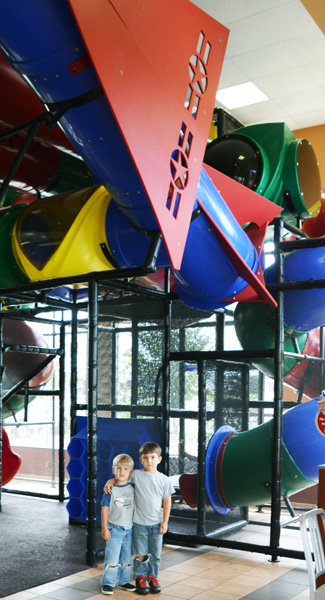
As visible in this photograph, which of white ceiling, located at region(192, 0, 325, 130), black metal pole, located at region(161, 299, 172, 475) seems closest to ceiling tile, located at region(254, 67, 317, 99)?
white ceiling, located at region(192, 0, 325, 130)

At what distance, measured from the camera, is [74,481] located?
4.82 meters

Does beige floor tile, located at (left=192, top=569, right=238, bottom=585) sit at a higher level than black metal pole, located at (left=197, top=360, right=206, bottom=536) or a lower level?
lower

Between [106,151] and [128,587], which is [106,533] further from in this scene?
[106,151]

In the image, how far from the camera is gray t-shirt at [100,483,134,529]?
11.3ft

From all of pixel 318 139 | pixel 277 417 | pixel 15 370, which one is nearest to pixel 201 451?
pixel 277 417

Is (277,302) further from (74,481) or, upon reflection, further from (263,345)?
(74,481)

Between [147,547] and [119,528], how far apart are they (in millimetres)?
205

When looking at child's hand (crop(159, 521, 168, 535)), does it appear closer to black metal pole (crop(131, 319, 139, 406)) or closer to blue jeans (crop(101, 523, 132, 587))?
blue jeans (crop(101, 523, 132, 587))

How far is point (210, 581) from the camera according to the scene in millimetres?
3637

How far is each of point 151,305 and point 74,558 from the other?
181cm

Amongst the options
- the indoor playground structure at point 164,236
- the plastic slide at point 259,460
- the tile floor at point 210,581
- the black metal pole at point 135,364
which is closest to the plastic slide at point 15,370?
the indoor playground structure at point 164,236

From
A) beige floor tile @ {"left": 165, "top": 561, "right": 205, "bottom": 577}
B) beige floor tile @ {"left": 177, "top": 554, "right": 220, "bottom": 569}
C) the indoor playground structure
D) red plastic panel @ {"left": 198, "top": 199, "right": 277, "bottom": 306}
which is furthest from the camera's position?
beige floor tile @ {"left": 177, "top": 554, "right": 220, "bottom": 569}

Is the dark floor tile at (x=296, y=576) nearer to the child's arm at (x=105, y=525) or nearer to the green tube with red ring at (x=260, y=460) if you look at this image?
the green tube with red ring at (x=260, y=460)

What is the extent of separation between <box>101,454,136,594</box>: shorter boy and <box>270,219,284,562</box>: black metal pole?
3.46 ft
